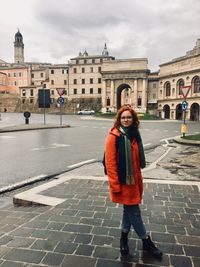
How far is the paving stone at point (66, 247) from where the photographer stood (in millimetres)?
3523

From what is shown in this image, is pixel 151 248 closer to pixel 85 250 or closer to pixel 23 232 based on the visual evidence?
pixel 85 250

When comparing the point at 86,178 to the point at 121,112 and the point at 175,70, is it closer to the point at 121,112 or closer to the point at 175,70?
the point at 121,112

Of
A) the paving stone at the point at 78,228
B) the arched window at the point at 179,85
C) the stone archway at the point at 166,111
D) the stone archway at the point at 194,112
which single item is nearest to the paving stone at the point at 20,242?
the paving stone at the point at 78,228

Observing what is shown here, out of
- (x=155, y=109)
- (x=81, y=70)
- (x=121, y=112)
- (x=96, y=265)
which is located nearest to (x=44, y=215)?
(x=96, y=265)

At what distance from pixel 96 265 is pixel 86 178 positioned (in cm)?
393

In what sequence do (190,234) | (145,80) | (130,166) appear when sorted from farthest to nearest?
(145,80), (190,234), (130,166)

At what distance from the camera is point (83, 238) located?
385 cm

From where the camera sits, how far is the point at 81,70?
291 feet

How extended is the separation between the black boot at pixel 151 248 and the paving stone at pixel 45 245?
123 centimetres

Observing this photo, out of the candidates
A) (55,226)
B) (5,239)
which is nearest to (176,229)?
(55,226)

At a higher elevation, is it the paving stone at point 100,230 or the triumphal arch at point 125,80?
the triumphal arch at point 125,80

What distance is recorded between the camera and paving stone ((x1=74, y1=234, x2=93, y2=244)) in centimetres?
377

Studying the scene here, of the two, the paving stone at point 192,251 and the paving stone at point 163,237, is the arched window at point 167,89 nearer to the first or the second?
the paving stone at point 163,237

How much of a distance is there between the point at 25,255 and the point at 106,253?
1.05 metres
